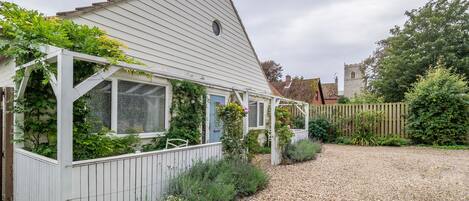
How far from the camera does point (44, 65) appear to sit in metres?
2.93

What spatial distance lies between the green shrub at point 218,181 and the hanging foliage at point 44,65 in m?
1.33

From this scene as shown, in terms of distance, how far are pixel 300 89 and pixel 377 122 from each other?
12559mm

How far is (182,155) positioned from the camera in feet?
13.4

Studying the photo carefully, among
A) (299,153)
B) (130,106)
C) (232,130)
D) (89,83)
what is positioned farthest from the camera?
(299,153)

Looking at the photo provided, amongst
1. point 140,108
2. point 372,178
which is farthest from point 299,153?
point 140,108

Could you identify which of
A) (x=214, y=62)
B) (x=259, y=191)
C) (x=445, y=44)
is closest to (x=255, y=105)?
(x=214, y=62)

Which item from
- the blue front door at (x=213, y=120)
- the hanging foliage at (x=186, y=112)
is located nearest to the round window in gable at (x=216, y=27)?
the blue front door at (x=213, y=120)

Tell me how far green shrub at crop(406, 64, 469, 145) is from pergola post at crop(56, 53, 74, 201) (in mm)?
11697

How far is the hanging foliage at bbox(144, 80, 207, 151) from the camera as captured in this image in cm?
592

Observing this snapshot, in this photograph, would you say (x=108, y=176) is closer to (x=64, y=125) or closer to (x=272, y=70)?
(x=64, y=125)

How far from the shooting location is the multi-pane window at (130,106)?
182 inches

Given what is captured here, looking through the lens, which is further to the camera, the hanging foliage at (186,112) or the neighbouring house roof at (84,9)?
the hanging foliage at (186,112)

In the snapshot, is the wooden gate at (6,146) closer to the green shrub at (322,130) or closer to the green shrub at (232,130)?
the green shrub at (232,130)

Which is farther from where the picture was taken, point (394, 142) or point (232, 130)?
point (394, 142)
